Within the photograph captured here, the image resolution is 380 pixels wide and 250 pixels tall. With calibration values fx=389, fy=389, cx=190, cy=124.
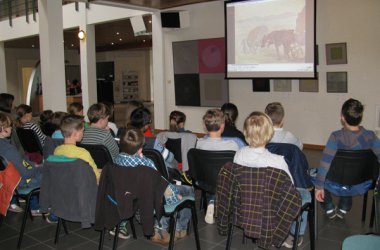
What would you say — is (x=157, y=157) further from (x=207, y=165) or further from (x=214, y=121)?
(x=214, y=121)

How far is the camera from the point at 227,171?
2.35 meters

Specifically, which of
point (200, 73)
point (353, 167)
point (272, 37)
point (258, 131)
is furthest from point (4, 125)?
point (200, 73)

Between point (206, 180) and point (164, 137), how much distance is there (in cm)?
78

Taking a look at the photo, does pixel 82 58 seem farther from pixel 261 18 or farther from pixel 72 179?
pixel 72 179

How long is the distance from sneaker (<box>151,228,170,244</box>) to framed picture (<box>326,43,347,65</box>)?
15.7ft

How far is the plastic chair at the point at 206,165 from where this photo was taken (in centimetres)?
283

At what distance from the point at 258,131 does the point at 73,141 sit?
1.40 meters

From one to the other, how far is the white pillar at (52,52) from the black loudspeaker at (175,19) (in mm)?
2606

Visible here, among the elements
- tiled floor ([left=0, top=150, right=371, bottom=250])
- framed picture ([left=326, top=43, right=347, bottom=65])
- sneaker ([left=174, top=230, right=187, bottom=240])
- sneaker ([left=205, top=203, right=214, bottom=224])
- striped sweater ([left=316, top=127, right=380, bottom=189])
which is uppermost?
framed picture ([left=326, top=43, right=347, bottom=65])

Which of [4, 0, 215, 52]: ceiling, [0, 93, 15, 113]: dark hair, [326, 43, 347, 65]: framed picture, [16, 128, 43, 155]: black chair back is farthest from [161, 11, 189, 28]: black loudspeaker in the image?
[16, 128, 43, 155]: black chair back

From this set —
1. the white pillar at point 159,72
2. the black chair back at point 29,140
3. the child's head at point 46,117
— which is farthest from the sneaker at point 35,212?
the white pillar at point 159,72

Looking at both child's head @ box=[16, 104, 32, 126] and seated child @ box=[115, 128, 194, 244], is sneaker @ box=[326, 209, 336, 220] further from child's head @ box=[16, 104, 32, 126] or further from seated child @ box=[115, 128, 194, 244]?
child's head @ box=[16, 104, 32, 126]

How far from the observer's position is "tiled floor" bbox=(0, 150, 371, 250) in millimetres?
3119

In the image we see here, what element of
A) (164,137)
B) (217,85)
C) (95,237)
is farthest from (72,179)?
(217,85)
